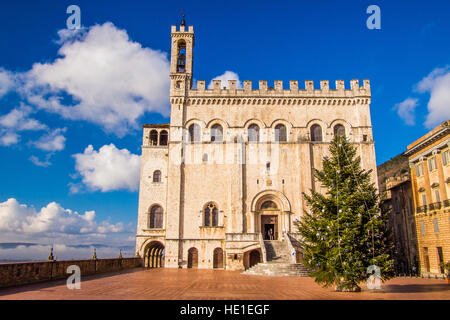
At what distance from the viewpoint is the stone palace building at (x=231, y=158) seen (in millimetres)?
31547

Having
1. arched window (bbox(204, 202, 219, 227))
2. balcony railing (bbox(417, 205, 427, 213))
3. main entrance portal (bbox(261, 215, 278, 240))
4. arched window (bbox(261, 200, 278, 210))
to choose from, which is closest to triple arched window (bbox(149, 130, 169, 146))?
arched window (bbox(204, 202, 219, 227))

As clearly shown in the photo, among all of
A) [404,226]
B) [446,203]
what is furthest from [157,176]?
[446,203]

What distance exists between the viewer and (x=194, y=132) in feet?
112

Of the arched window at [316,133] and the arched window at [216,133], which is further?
the arched window at [316,133]

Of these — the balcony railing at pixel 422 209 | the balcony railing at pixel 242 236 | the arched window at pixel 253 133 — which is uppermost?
the arched window at pixel 253 133

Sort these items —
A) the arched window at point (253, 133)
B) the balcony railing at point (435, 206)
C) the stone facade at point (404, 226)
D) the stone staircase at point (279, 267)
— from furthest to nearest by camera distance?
1. the arched window at point (253, 133)
2. the stone facade at point (404, 226)
3. the balcony railing at point (435, 206)
4. the stone staircase at point (279, 267)

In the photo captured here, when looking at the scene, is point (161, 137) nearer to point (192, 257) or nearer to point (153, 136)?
point (153, 136)

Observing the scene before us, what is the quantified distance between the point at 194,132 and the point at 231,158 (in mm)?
4520

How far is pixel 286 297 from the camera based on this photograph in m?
12.1

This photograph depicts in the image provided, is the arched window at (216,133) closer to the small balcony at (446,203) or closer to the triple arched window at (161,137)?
the triple arched window at (161,137)

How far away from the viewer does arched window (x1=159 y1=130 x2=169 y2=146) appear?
3628 cm

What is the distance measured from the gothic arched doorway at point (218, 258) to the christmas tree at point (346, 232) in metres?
17.1

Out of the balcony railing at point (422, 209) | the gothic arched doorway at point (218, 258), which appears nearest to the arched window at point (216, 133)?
the gothic arched doorway at point (218, 258)
